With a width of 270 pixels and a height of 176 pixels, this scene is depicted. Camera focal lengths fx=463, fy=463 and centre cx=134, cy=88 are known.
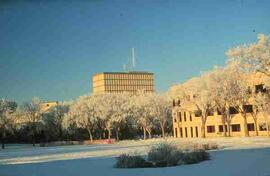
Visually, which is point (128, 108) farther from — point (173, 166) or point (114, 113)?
point (173, 166)

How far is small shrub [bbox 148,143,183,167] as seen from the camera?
22.6 meters

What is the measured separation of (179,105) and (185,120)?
220 inches

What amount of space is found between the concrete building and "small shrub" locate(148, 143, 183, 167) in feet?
140

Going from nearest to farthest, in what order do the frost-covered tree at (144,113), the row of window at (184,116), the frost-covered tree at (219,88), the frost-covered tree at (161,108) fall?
the frost-covered tree at (219,88) < the frost-covered tree at (161,108) < the frost-covered tree at (144,113) < the row of window at (184,116)

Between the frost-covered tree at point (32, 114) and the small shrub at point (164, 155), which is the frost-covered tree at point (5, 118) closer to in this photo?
the frost-covered tree at point (32, 114)

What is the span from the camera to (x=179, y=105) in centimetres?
9944

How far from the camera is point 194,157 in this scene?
23.3 metres

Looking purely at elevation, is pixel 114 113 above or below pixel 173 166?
above

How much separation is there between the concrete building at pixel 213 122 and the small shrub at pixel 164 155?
42.8 metres

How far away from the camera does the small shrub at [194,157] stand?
22.9 meters

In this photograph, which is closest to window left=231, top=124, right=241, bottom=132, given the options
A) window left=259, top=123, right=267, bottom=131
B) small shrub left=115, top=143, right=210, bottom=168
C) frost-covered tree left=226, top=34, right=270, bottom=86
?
window left=259, top=123, right=267, bottom=131

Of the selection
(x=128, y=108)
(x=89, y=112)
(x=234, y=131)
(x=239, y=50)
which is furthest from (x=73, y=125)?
(x=239, y=50)

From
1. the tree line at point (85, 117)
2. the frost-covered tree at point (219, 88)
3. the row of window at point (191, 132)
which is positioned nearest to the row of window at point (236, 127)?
the row of window at point (191, 132)

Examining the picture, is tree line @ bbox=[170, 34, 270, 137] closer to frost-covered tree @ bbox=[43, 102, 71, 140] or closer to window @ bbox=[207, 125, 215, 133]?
window @ bbox=[207, 125, 215, 133]
